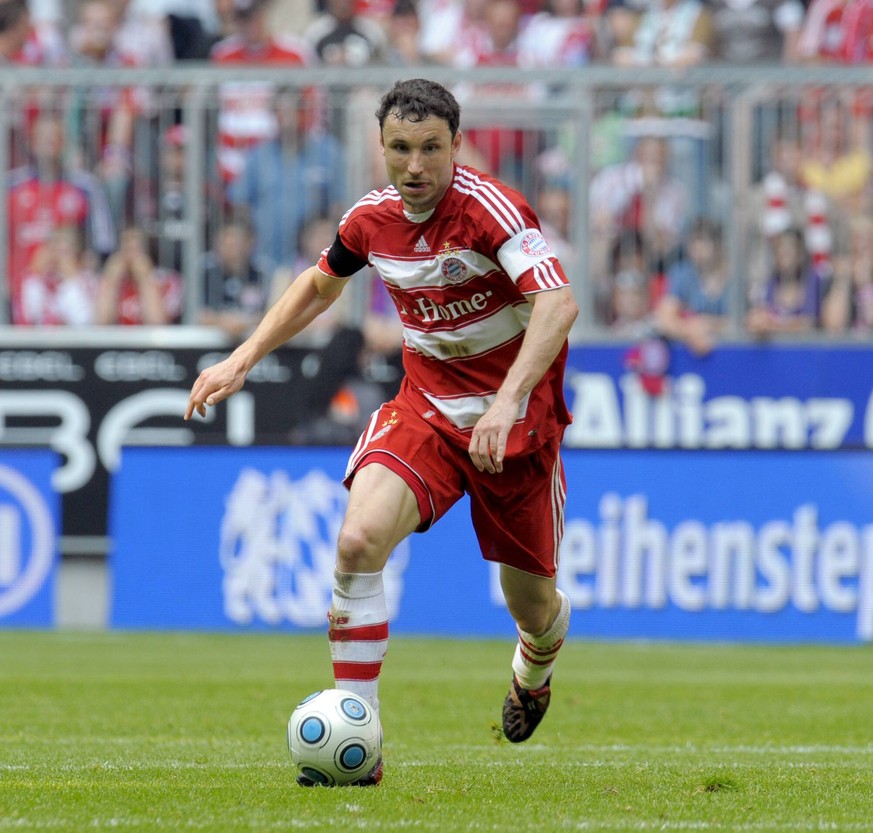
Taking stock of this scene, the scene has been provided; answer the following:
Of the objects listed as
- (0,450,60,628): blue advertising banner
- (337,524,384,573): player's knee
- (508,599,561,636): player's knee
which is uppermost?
(337,524,384,573): player's knee

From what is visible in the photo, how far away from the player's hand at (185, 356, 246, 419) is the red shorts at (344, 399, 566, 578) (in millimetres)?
536

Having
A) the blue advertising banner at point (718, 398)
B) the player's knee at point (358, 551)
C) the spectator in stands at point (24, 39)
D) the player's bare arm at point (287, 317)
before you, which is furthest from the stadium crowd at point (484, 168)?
the player's knee at point (358, 551)

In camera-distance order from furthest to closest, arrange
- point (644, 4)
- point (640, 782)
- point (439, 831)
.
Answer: point (644, 4) → point (640, 782) → point (439, 831)

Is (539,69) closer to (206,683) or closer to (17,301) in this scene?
(17,301)

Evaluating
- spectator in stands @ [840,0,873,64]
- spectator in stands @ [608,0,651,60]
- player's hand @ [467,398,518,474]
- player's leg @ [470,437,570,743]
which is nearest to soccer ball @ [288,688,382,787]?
player's hand @ [467,398,518,474]

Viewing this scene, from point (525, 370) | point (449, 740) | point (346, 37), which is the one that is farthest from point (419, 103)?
point (346, 37)

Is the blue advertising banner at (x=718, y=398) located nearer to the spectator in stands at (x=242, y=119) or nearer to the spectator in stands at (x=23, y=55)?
the spectator in stands at (x=242, y=119)

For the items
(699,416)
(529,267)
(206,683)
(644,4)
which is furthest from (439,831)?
(644,4)

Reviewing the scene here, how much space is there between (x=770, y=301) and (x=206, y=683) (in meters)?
7.35

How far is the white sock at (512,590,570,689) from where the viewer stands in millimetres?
7242

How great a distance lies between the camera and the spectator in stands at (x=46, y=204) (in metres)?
15.7

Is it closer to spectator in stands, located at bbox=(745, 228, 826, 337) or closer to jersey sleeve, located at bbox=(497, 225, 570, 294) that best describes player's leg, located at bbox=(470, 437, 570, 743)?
jersey sleeve, located at bbox=(497, 225, 570, 294)

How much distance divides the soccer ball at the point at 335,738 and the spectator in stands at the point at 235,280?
9916 millimetres

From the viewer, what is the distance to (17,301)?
1577 centimetres
